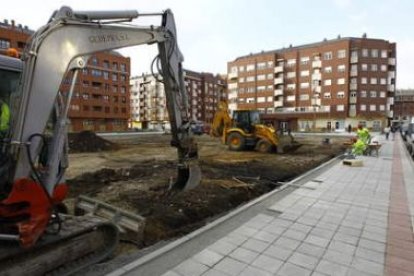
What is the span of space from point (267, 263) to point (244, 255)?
1.25ft

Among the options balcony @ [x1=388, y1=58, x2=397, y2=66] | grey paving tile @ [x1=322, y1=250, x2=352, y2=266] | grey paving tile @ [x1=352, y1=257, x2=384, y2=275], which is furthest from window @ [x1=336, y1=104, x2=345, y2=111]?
grey paving tile @ [x1=352, y1=257, x2=384, y2=275]

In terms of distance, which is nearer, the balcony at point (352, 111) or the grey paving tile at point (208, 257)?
the grey paving tile at point (208, 257)

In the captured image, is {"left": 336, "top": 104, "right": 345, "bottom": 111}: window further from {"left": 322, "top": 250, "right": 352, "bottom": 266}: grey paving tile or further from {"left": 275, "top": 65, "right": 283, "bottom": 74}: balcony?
{"left": 322, "top": 250, "right": 352, "bottom": 266}: grey paving tile

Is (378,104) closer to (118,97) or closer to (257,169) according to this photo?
(118,97)

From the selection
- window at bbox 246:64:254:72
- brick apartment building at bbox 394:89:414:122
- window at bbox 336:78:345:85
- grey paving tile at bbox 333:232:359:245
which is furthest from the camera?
brick apartment building at bbox 394:89:414:122

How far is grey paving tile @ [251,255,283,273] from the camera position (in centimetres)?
434

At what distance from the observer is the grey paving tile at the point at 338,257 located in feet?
15.0

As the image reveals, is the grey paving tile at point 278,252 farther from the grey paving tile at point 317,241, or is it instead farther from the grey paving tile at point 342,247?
the grey paving tile at point 342,247

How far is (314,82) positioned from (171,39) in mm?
77161

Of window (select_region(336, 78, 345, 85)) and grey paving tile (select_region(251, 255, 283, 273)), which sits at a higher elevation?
window (select_region(336, 78, 345, 85))

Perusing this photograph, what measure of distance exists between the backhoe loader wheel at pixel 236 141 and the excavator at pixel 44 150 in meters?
15.9

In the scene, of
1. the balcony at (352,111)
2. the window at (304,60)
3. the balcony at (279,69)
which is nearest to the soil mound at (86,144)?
the balcony at (352,111)

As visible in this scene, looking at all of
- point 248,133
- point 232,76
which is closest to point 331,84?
point 232,76

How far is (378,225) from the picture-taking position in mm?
6254
